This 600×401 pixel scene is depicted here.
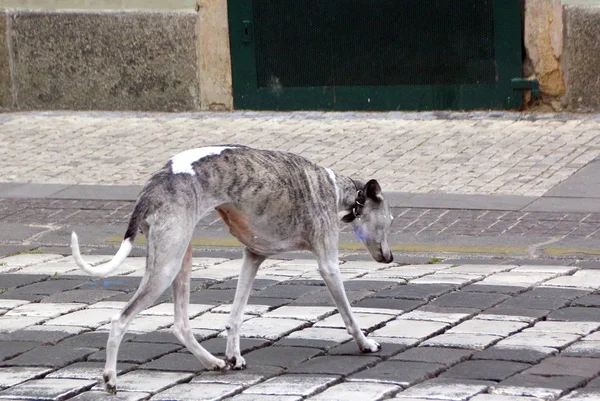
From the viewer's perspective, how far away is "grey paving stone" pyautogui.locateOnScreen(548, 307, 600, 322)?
7.24 m

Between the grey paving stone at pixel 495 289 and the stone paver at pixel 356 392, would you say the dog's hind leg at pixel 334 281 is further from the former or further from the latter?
the grey paving stone at pixel 495 289

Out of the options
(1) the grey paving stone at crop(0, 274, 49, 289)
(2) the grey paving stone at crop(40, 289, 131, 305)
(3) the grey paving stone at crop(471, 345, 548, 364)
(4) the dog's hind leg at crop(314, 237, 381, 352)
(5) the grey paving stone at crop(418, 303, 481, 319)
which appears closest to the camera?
(3) the grey paving stone at crop(471, 345, 548, 364)

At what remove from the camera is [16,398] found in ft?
19.8

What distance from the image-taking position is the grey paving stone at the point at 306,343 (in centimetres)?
686

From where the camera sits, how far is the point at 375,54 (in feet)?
49.8

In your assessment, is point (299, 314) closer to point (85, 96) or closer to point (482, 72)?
point (482, 72)

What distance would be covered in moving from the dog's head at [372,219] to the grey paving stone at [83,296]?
191 cm

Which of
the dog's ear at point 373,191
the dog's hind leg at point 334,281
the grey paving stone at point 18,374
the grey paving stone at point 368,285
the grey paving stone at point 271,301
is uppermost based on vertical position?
the dog's ear at point 373,191

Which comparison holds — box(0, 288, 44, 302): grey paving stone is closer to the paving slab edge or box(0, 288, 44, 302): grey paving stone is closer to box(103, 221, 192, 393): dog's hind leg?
box(103, 221, 192, 393): dog's hind leg

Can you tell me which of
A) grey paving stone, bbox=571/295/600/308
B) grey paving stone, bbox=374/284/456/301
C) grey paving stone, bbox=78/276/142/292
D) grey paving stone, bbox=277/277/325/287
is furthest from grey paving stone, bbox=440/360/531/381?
grey paving stone, bbox=78/276/142/292

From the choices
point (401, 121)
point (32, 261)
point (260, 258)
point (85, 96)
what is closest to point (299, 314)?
point (260, 258)

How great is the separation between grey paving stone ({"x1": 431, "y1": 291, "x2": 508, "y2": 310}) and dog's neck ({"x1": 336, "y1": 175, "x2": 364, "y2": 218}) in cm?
118

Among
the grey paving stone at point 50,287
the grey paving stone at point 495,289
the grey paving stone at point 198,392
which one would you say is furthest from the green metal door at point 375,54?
the grey paving stone at point 198,392

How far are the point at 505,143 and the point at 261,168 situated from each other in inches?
281
